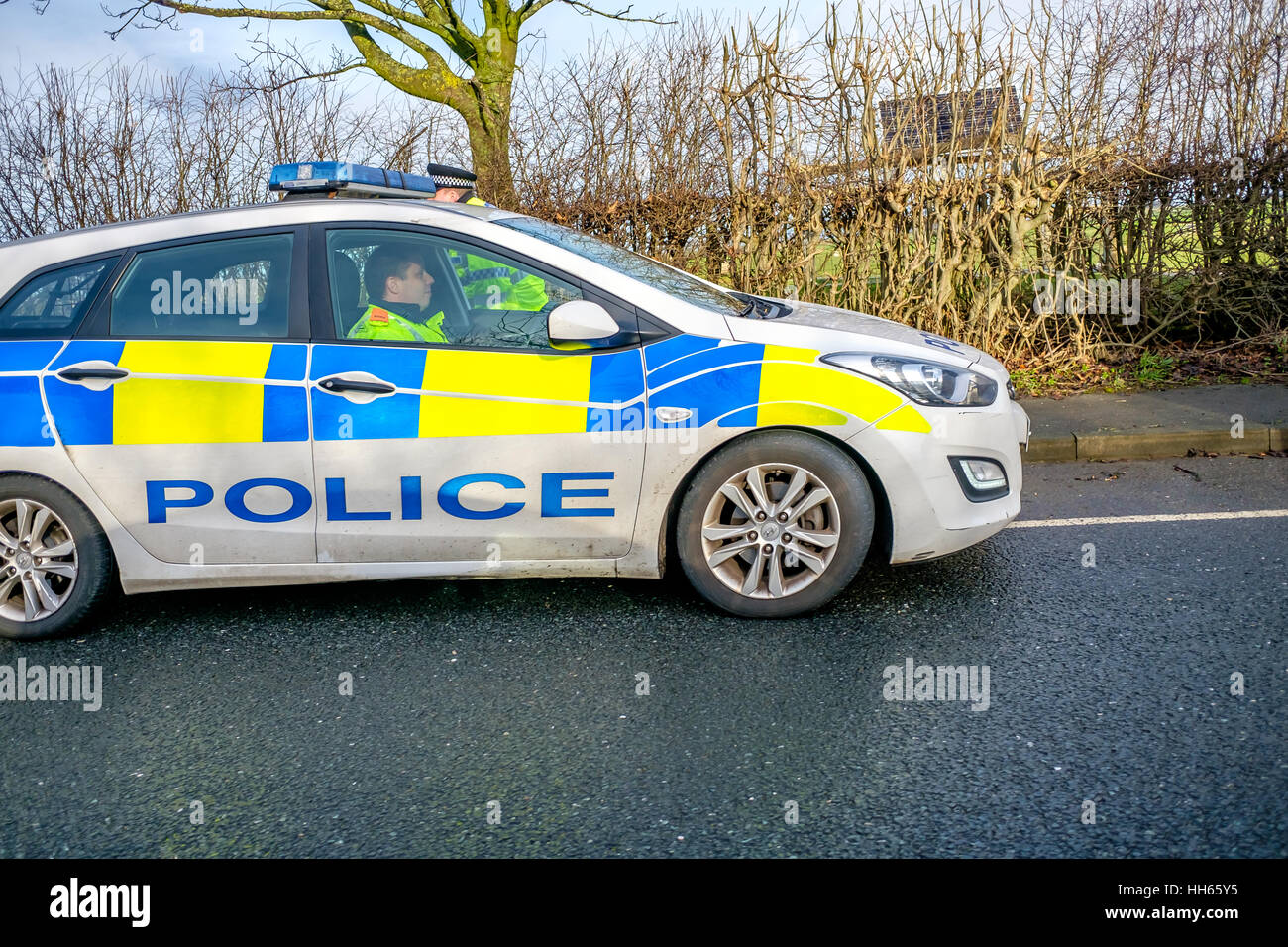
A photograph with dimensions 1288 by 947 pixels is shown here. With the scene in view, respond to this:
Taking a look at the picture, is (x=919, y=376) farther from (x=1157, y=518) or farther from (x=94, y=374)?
(x=94, y=374)

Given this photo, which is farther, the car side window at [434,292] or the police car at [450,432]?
the car side window at [434,292]

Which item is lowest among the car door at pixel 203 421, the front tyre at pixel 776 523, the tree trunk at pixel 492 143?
the front tyre at pixel 776 523

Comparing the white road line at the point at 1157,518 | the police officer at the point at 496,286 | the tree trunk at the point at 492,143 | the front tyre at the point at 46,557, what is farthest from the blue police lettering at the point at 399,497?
the tree trunk at the point at 492,143

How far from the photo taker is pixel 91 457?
4.18 metres

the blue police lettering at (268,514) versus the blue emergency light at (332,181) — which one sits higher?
the blue emergency light at (332,181)

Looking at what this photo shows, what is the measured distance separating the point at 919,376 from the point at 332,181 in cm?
251

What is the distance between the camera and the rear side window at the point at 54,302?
4.34 m

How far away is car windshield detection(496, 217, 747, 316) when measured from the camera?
4.41 meters

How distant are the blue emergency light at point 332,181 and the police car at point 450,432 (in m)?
0.24

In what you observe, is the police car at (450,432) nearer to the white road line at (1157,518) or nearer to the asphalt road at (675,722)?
the asphalt road at (675,722)

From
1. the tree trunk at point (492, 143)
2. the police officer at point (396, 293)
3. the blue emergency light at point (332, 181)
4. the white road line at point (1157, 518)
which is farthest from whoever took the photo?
the tree trunk at point (492, 143)

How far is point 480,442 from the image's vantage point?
4.07 meters

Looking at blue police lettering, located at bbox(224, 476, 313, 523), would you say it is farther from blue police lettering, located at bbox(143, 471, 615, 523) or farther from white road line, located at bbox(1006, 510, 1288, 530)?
white road line, located at bbox(1006, 510, 1288, 530)
